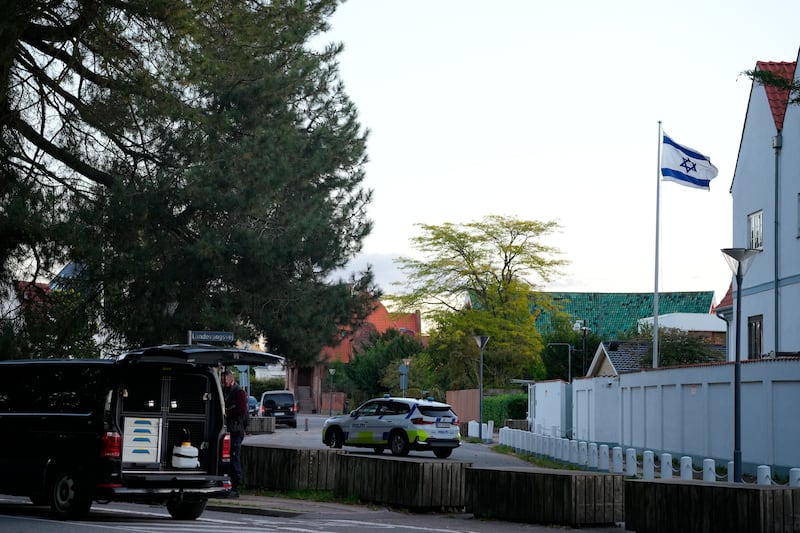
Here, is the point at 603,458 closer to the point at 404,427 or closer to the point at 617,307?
the point at 404,427

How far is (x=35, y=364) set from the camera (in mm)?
16125

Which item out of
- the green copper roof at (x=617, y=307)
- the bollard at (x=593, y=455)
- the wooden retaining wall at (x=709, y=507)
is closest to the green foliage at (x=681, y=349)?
the green copper roof at (x=617, y=307)

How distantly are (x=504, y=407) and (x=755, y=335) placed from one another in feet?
93.5

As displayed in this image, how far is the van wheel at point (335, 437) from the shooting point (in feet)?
116

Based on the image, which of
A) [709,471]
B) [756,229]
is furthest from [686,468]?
[756,229]

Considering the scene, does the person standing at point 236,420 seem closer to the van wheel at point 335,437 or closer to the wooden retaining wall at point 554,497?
the wooden retaining wall at point 554,497

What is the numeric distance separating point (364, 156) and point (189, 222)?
48.2ft

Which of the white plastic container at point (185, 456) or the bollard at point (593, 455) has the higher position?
the white plastic container at point (185, 456)

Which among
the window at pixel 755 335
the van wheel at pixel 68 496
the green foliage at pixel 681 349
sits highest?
the green foliage at pixel 681 349

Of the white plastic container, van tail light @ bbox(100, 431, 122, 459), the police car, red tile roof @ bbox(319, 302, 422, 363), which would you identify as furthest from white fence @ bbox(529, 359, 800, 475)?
red tile roof @ bbox(319, 302, 422, 363)

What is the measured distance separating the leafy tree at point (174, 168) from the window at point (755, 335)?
1166cm

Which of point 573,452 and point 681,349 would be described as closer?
point 573,452

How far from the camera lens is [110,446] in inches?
588

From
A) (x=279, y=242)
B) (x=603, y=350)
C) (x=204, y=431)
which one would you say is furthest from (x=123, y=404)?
(x=603, y=350)
